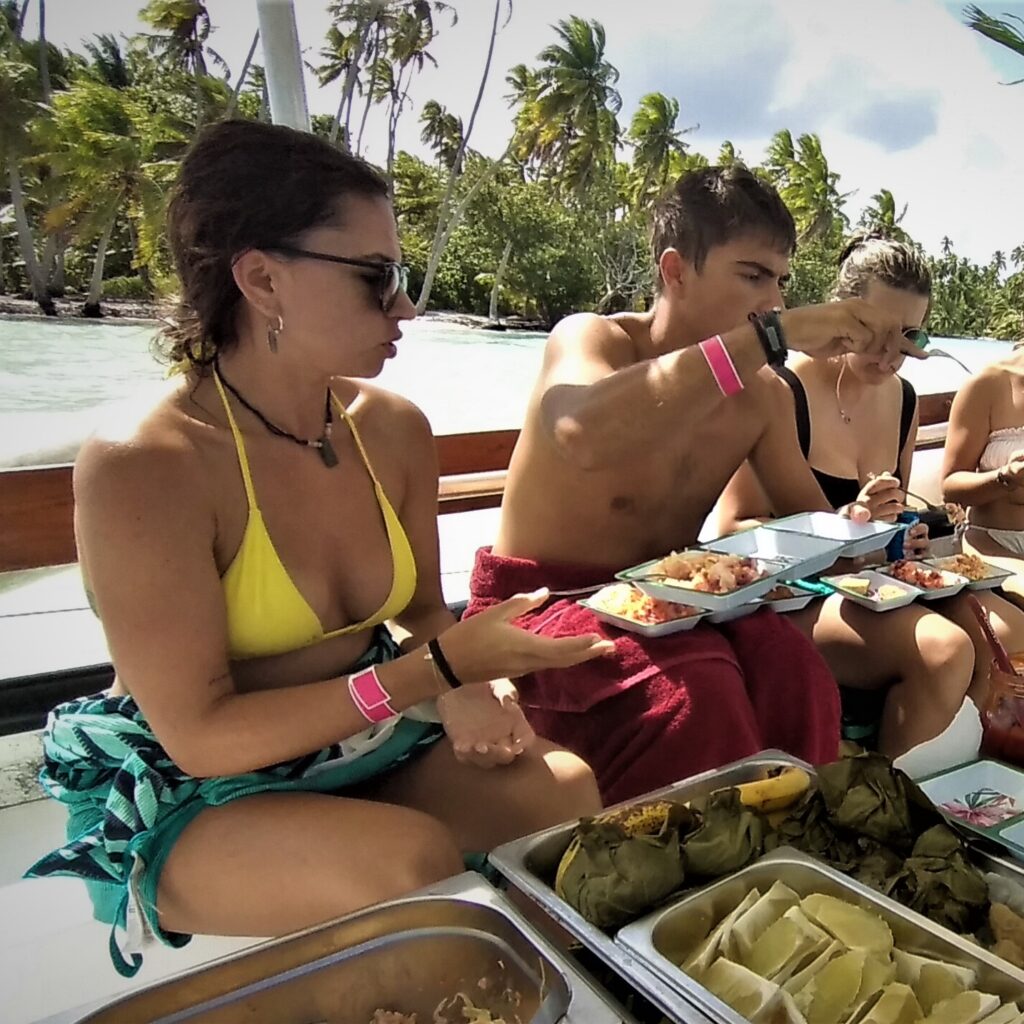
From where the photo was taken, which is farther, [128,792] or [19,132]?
[19,132]

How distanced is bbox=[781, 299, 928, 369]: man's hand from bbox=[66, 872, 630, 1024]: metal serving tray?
1.01 m

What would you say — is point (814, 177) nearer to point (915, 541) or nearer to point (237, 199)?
point (915, 541)

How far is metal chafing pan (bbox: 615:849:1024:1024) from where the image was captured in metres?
0.66

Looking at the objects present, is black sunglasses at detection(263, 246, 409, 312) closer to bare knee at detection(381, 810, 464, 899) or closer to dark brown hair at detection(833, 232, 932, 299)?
bare knee at detection(381, 810, 464, 899)

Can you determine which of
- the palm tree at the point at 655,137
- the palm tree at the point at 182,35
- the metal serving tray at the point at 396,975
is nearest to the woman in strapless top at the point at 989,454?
the metal serving tray at the point at 396,975

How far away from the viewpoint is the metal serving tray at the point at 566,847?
A: 653 millimetres

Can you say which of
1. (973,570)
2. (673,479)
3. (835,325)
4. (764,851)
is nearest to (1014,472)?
(973,570)

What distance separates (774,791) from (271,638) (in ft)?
2.16

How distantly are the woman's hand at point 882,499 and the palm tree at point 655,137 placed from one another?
281 centimetres

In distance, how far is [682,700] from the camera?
137 centimetres

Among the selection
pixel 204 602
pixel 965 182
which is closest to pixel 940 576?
pixel 204 602

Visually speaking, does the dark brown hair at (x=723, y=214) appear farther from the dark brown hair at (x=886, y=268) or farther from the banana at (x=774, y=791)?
the banana at (x=774, y=791)

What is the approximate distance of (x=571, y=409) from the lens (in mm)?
1543

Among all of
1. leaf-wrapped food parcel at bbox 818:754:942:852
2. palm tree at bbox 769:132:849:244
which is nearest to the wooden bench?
leaf-wrapped food parcel at bbox 818:754:942:852
